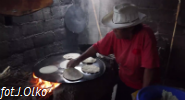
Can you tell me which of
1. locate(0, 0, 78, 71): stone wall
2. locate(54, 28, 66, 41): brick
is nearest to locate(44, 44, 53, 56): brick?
locate(0, 0, 78, 71): stone wall

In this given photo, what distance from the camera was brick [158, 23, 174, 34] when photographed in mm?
2859

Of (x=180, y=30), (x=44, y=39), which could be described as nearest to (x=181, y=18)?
(x=180, y=30)

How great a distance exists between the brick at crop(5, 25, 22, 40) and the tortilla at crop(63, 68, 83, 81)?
4.37 feet

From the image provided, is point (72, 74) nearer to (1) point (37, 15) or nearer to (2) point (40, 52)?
(2) point (40, 52)

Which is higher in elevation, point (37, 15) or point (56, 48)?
point (37, 15)

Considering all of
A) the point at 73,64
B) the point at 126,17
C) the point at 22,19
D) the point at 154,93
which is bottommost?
the point at 73,64

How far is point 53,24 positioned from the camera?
361 cm

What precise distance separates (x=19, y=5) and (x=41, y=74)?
1179 mm

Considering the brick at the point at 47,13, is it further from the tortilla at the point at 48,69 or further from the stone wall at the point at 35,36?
the tortilla at the point at 48,69

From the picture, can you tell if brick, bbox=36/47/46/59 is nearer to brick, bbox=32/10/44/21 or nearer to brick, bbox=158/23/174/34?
brick, bbox=32/10/44/21

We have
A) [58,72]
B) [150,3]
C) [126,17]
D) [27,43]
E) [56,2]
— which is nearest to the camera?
[126,17]

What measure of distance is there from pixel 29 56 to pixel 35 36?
428 millimetres

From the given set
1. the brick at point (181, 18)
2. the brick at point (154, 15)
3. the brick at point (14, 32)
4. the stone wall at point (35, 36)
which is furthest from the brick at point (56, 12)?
the brick at point (181, 18)

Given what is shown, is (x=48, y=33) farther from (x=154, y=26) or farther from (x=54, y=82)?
(x=154, y=26)
